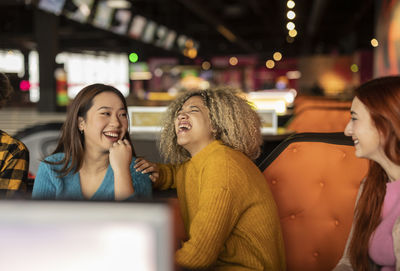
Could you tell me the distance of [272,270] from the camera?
166 centimetres

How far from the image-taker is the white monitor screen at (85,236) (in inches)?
20.4

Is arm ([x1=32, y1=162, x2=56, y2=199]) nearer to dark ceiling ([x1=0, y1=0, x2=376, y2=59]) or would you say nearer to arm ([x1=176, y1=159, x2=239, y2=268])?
arm ([x1=176, y1=159, x2=239, y2=268])

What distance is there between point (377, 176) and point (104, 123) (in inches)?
41.2

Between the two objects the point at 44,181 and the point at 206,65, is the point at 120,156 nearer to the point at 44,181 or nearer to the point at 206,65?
the point at 44,181

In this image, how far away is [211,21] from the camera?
13.2m

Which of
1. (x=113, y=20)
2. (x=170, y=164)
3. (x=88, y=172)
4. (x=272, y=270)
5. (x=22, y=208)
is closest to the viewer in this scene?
(x=22, y=208)

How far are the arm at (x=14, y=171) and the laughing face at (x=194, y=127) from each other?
658mm

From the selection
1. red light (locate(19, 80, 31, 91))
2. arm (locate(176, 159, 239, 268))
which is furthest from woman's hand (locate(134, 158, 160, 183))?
red light (locate(19, 80, 31, 91))

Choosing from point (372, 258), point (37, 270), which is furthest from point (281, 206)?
point (37, 270)

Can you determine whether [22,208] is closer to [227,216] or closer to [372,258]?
[227,216]

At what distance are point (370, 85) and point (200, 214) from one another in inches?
27.6

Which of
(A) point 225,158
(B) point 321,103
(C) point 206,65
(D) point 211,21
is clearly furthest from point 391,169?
(C) point 206,65

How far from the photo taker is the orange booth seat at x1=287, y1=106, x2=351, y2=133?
4417 mm

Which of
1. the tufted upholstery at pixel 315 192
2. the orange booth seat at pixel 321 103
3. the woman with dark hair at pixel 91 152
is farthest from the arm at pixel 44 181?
the orange booth seat at pixel 321 103
